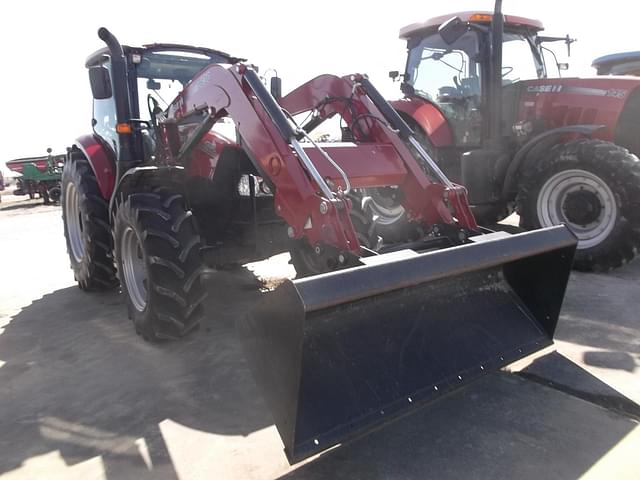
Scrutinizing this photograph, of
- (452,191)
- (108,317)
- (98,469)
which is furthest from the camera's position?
(108,317)

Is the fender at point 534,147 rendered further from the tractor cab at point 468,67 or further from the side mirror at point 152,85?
the side mirror at point 152,85

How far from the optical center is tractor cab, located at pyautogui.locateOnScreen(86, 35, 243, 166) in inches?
164

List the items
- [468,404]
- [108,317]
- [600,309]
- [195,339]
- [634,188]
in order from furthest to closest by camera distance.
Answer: [634,188]
[108,317]
[600,309]
[195,339]
[468,404]

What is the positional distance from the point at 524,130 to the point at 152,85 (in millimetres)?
4175

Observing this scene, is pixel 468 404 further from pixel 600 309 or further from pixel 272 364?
pixel 600 309

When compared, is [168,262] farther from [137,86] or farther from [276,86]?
[276,86]

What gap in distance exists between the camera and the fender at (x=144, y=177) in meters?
3.72

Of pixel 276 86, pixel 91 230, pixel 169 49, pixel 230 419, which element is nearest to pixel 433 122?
pixel 276 86

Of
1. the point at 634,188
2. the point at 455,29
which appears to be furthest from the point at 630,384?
the point at 455,29

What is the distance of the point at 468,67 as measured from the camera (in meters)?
6.27

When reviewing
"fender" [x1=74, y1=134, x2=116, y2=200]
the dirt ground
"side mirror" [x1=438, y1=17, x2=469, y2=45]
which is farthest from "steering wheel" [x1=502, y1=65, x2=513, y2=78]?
"fender" [x1=74, y1=134, x2=116, y2=200]

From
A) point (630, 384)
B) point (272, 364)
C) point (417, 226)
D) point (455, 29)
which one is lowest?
point (630, 384)

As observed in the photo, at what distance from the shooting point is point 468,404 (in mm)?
2654

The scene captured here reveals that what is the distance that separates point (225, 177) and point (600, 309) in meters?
3.16
